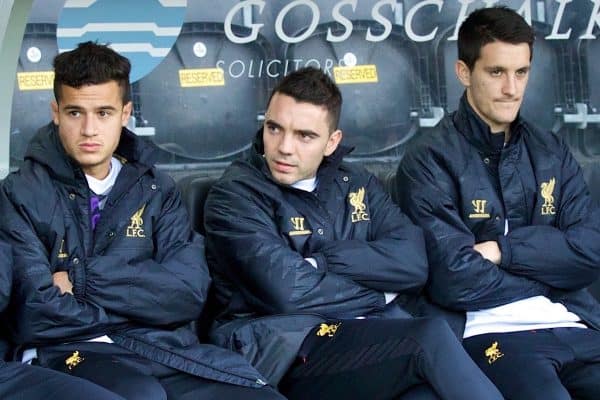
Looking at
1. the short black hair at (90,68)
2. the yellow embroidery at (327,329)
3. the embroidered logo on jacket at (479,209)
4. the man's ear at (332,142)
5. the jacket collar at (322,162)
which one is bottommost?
the yellow embroidery at (327,329)

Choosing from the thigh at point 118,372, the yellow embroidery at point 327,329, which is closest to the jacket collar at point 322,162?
the yellow embroidery at point 327,329

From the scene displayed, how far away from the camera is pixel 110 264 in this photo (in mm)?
4707

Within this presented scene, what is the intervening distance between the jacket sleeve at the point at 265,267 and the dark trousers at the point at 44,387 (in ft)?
2.60

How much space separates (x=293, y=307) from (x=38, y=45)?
1568 millimetres

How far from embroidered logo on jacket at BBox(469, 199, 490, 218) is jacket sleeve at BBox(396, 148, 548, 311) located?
0.20 feet

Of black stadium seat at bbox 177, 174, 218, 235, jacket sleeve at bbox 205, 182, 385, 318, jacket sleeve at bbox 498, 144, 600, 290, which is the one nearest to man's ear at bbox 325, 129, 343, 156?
jacket sleeve at bbox 205, 182, 385, 318

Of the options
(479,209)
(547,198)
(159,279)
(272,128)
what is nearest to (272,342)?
(159,279)

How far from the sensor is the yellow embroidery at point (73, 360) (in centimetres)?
455

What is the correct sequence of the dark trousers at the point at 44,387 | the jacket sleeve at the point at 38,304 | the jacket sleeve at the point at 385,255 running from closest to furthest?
the dark trousers at the point at 44,387, the jacket sleeve at the point at 38,304, the jacket sleeve at the point at 385,255

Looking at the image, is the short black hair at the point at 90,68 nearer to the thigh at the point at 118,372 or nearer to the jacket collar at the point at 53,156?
the jacket collar at the point at 53,156

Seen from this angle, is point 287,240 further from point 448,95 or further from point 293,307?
point 448,95

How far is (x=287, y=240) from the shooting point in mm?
5121

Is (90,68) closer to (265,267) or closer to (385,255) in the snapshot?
(265,267)

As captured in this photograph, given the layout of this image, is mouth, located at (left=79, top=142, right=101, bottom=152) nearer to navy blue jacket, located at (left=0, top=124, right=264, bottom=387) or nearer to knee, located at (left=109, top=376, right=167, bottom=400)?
navy blue jacket, located at (left=0, top=124, right=264, bottom=387)
